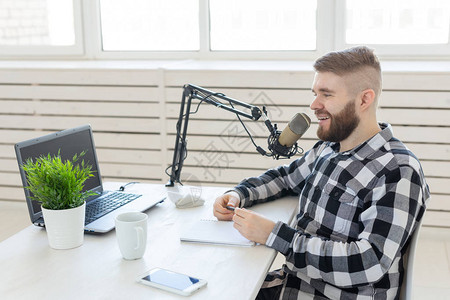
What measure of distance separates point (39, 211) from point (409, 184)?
1053mm

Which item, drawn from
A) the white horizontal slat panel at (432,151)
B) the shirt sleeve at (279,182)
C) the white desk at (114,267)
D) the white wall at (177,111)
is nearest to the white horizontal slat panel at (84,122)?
the white wall at (177,111)

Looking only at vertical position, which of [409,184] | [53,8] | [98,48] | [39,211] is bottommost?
[39,211]

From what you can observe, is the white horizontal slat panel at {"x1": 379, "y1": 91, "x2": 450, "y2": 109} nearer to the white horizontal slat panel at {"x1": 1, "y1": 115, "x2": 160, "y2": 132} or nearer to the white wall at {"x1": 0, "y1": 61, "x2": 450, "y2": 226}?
the white wall at {"x1": 0, "y1": 61, "x2": 450, "y2": 226}

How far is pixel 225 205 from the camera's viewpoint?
1.86 m

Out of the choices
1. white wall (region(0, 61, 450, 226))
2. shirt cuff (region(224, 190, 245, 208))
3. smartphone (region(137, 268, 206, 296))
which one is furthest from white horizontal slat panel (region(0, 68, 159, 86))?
smartphone (region(137, 268, 206, 296))

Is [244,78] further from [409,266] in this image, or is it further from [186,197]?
[409,266]

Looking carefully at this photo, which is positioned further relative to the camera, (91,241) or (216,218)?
(216,218)

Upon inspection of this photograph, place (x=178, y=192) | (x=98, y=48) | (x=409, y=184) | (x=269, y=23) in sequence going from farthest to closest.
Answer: (x=98, y=48) < (x=269, y=23) < (x=178, y=192) < (x=409, y=184)

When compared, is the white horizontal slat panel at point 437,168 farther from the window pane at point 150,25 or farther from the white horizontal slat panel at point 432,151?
the window pane at point 150,25

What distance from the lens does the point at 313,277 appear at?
5.07 feet

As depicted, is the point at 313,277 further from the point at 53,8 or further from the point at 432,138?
the point at 53,8

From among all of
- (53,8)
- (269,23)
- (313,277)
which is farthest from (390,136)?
(53,8)

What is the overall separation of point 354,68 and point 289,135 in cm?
27

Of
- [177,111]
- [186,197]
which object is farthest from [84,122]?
[186,197]
